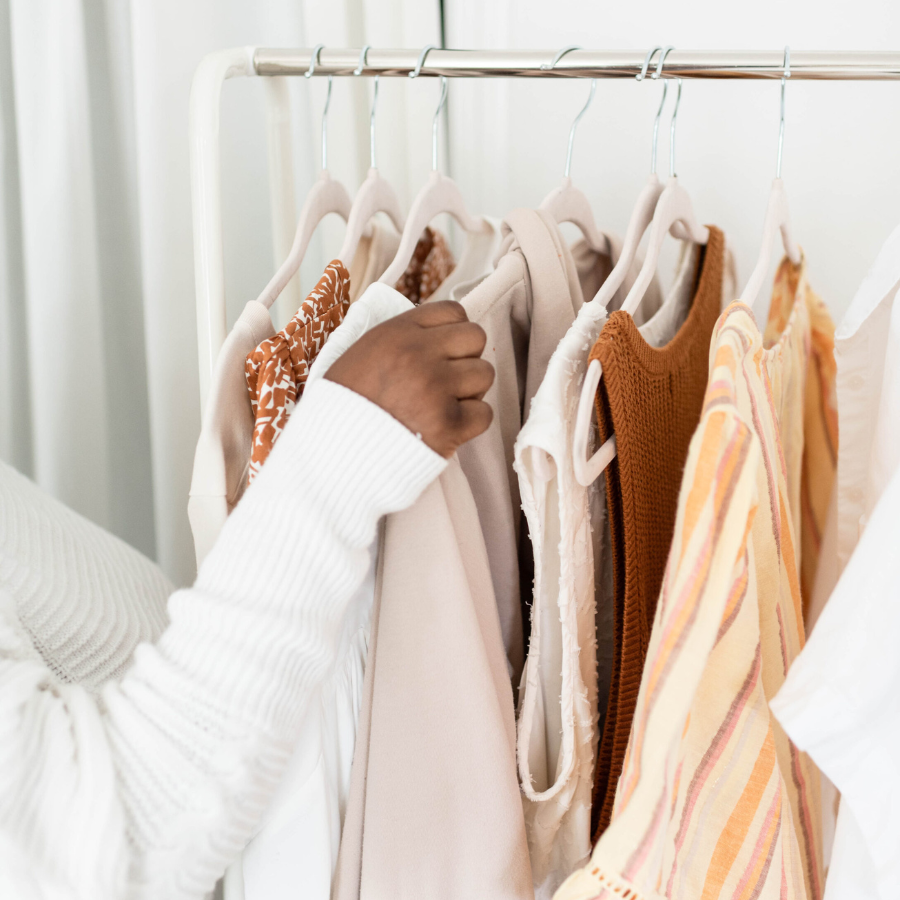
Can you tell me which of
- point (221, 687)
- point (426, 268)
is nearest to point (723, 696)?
point (221, 687)

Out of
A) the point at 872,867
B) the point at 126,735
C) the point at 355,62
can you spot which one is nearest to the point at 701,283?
the point at 355,62

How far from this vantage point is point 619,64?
0.61 m

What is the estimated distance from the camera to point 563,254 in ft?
2.15

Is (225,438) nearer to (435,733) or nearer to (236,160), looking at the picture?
(435,733)

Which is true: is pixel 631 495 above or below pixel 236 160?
below

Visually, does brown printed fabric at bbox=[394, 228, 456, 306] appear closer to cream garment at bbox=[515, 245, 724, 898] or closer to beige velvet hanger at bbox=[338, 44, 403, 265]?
beige velvet hanger at bbox=[338, 44, 403, 265]

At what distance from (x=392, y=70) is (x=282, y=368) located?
28 centimetres

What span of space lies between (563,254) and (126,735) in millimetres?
481

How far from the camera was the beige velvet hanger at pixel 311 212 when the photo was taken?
64cm

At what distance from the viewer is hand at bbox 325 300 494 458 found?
49 centimetres

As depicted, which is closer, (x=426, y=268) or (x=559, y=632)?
(x=559, y=632)

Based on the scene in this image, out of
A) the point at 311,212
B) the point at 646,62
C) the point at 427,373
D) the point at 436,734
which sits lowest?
the point at 436,734

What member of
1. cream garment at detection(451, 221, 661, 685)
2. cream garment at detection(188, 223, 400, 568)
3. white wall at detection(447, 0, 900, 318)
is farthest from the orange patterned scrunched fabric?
white wall at detection(447, 0, 900, 318)

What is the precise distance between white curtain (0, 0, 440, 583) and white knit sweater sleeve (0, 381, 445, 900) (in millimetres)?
480
